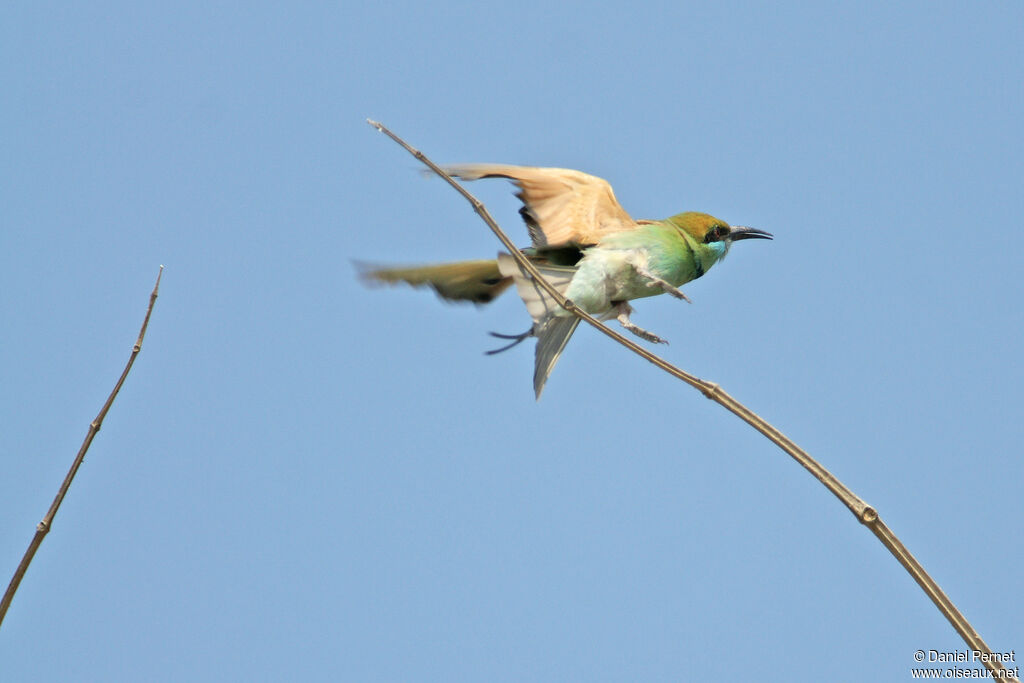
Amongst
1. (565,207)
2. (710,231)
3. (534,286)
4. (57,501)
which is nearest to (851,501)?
(57,501)

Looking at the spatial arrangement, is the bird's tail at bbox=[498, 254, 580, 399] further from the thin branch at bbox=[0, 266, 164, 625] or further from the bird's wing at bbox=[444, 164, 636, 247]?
the thin branch at bbox=[0, 266, 164, 625]

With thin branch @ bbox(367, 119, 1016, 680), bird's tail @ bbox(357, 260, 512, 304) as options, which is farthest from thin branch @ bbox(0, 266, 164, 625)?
bird's tail @ bbox(357, 260, 512, 304)

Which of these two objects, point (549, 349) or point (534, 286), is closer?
point (534, 286)

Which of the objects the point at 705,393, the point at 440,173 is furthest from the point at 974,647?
the point at 440,173

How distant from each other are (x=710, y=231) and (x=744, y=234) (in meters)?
0.21

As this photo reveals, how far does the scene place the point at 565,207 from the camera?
362cm

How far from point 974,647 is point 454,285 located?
224 cm

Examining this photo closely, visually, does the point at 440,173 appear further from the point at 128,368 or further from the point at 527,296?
the point at 527,296

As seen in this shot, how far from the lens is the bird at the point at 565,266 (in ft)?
11.5

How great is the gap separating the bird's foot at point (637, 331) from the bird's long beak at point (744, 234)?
2.24 ft

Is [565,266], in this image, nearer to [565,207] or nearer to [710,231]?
[565,207]

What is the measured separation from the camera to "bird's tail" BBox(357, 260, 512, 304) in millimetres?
3473

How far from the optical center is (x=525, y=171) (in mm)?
3500

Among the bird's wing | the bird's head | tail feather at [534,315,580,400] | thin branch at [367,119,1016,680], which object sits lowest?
thin branch at [367,119,1016,680]
